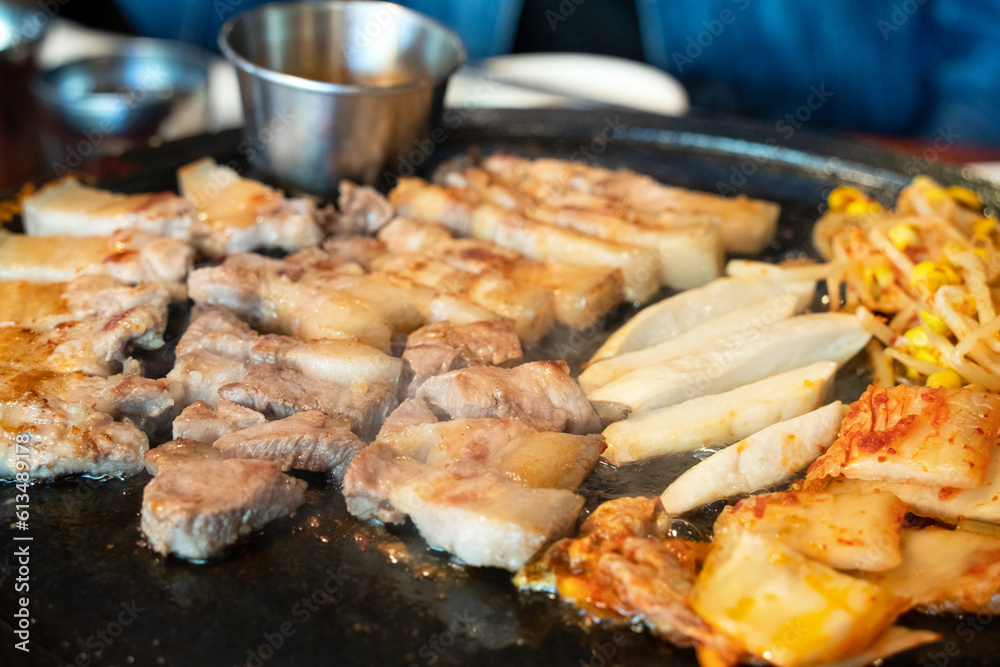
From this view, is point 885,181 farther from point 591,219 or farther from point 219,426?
point 219,426

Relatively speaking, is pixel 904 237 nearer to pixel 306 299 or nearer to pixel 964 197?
pixel 964 197

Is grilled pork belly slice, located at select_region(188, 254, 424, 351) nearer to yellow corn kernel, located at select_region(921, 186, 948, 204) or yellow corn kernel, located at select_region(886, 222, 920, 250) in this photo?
yellow corn kernel, located at select_region(886, 222, 920, 250)

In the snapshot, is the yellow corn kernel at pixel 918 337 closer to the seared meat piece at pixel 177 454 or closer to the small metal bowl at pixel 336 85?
the small metal bowl at pixel 336 85

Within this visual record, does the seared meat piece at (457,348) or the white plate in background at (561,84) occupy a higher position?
the white plate in background at (561,84)

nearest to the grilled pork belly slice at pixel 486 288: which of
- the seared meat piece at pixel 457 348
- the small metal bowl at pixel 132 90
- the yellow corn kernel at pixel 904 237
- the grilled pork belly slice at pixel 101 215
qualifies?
the seared meat piece at pixel 457 348

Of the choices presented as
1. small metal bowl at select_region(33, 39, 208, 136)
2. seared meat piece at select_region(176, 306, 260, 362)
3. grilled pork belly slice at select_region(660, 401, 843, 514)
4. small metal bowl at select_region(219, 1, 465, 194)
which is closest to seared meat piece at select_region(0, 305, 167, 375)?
seared meat piece at select_region(176, 306, 260, 362)

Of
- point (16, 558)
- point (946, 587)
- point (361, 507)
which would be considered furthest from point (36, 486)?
point (946, 587)
